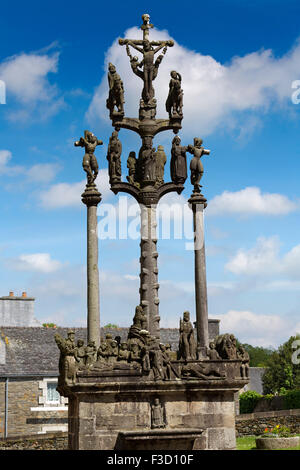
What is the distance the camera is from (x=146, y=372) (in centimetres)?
1530

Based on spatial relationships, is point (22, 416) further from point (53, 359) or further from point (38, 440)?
point (38, 440)

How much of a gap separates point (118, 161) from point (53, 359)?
1456 cm

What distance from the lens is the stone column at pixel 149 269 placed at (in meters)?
17.6

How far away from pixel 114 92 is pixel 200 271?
17.7ft

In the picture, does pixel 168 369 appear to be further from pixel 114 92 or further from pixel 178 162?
pixel 114 92

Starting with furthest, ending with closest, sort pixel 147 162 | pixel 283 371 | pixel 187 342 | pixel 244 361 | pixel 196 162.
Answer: pixel 283 371 → pixel 196 162 → pixel 147 162 → pixel 244 361 → pixel 187 342

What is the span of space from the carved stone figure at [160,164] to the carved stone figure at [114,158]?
39.1 inches

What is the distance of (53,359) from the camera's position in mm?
30859

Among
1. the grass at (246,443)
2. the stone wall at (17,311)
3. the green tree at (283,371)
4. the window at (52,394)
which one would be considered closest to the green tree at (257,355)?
the green tree at (283,371)

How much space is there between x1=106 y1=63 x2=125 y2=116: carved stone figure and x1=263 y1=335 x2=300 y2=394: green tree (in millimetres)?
32343

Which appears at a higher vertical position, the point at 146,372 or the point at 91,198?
the point at 91,198

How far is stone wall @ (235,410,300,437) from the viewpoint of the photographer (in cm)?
2311

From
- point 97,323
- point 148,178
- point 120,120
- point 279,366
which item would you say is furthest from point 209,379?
point 279,366

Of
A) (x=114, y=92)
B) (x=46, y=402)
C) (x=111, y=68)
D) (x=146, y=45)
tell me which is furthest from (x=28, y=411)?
(x=146, y=45)
